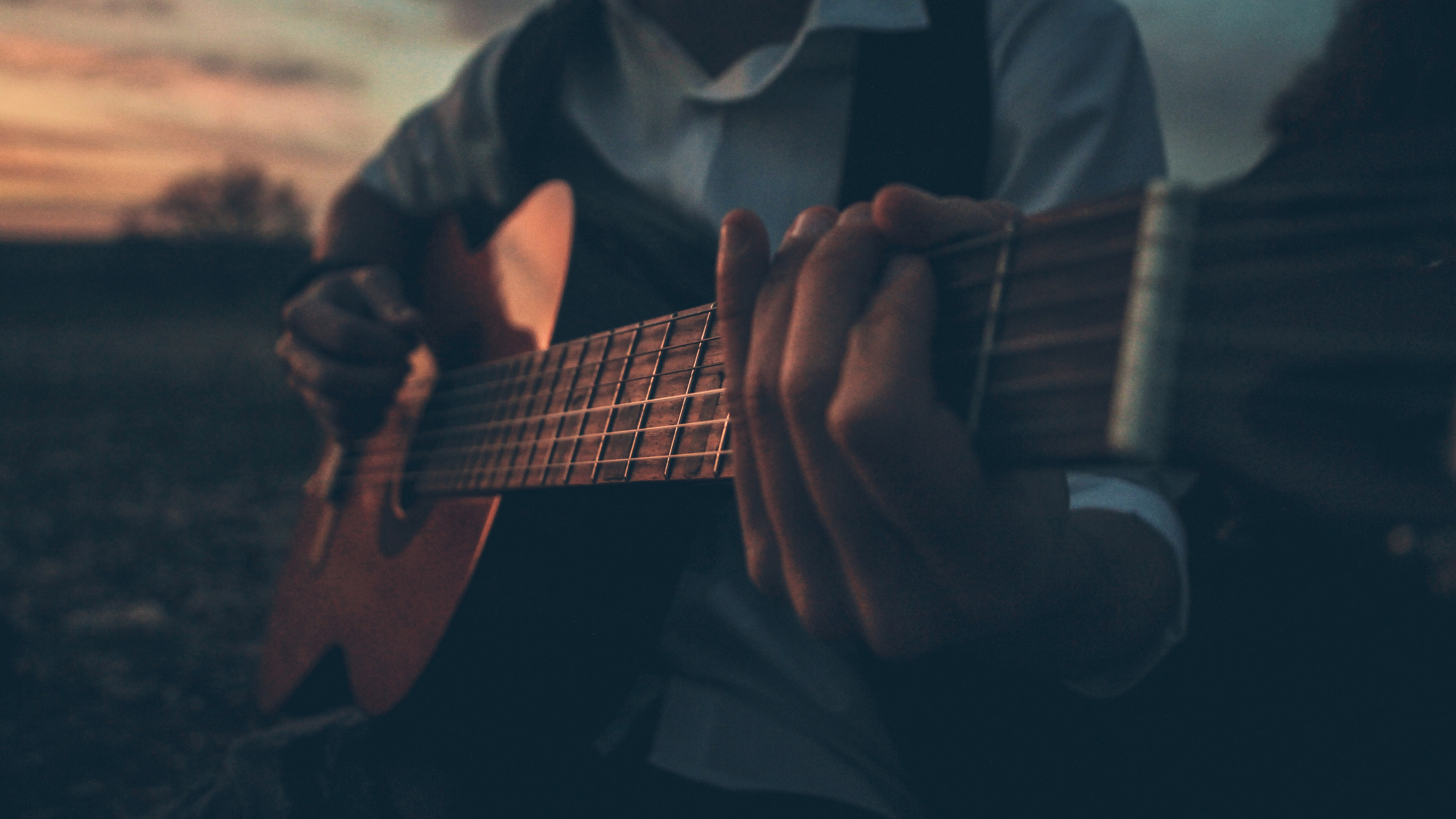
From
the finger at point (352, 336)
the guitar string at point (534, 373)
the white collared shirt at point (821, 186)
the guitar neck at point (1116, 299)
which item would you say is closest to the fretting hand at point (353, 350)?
the finger at point (352, 336)

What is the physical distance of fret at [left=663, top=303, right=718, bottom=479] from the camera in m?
0.59

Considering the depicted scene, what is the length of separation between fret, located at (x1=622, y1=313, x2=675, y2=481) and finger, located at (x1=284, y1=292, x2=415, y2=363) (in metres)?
0.65

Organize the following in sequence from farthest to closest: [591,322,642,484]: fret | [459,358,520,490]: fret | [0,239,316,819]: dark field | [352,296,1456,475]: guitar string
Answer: [0,239,316,819]: dark field < [459,358,520,490]: fret < [591,322,642,484]: fret < [352,296,1456,475]: guitar string

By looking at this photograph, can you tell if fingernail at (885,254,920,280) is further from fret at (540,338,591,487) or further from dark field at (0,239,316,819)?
dark field at (0,239,316,819)

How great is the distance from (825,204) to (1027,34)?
1.00ft

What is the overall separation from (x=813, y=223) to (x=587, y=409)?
31 centimetres

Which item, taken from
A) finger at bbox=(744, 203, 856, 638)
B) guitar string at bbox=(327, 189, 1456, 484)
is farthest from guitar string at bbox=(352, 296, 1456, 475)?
guitar string at bbox=(327, 189, 1456, 484)

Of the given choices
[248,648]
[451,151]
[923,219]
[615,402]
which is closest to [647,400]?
[615,402]

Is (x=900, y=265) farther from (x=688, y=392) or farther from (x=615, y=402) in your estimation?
(x=615, y=402)

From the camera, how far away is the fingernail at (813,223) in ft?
1.60

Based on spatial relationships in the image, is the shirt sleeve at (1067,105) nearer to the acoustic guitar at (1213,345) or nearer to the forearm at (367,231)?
the acoustic guitar at (1213,345)

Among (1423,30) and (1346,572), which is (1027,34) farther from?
(1346,572)

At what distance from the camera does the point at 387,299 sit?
3.86ft

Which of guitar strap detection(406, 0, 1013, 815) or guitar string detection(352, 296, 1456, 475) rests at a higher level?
guitar string detection(352, 296, 1456, 475)
